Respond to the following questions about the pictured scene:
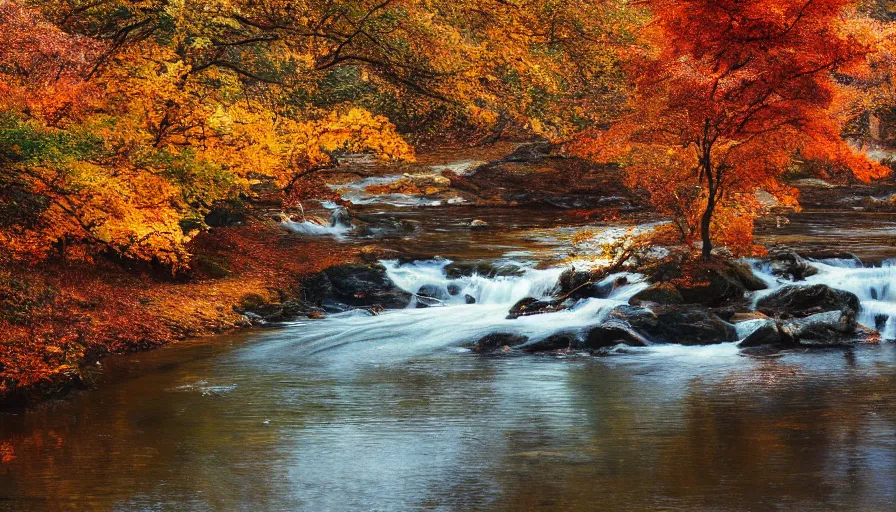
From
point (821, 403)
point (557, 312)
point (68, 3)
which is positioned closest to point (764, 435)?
point (821, 403)

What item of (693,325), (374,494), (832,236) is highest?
(832,236)

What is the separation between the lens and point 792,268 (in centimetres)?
1711

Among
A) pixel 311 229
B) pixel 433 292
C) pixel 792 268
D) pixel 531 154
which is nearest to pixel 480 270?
pixel 433 292

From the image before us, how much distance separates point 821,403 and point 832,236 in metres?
13.3

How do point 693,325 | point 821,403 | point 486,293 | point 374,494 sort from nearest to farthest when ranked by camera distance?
1. point 374,494
2. point 821,403
3. point 693,325
4. point 486,293

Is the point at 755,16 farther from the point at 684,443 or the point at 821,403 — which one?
the point at 684,443

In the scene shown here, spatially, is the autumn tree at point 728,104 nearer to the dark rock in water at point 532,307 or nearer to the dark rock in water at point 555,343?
the dark rock in water at point 532,307

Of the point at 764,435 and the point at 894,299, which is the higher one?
the point at 894,299

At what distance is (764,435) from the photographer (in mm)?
8719

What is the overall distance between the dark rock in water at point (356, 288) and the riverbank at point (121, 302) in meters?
0.35

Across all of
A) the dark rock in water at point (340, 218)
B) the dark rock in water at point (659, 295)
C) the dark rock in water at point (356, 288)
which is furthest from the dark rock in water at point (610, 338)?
the dark rock in water at point (340, 218)

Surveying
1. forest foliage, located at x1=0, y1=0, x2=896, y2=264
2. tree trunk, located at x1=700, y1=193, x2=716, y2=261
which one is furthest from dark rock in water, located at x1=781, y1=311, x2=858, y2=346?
forest foliage, located at x1=0, y1=0, x2=896, y2=264

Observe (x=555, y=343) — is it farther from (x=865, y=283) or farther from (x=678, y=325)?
(x=865, y=283)

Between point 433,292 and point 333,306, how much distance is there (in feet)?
6.94
